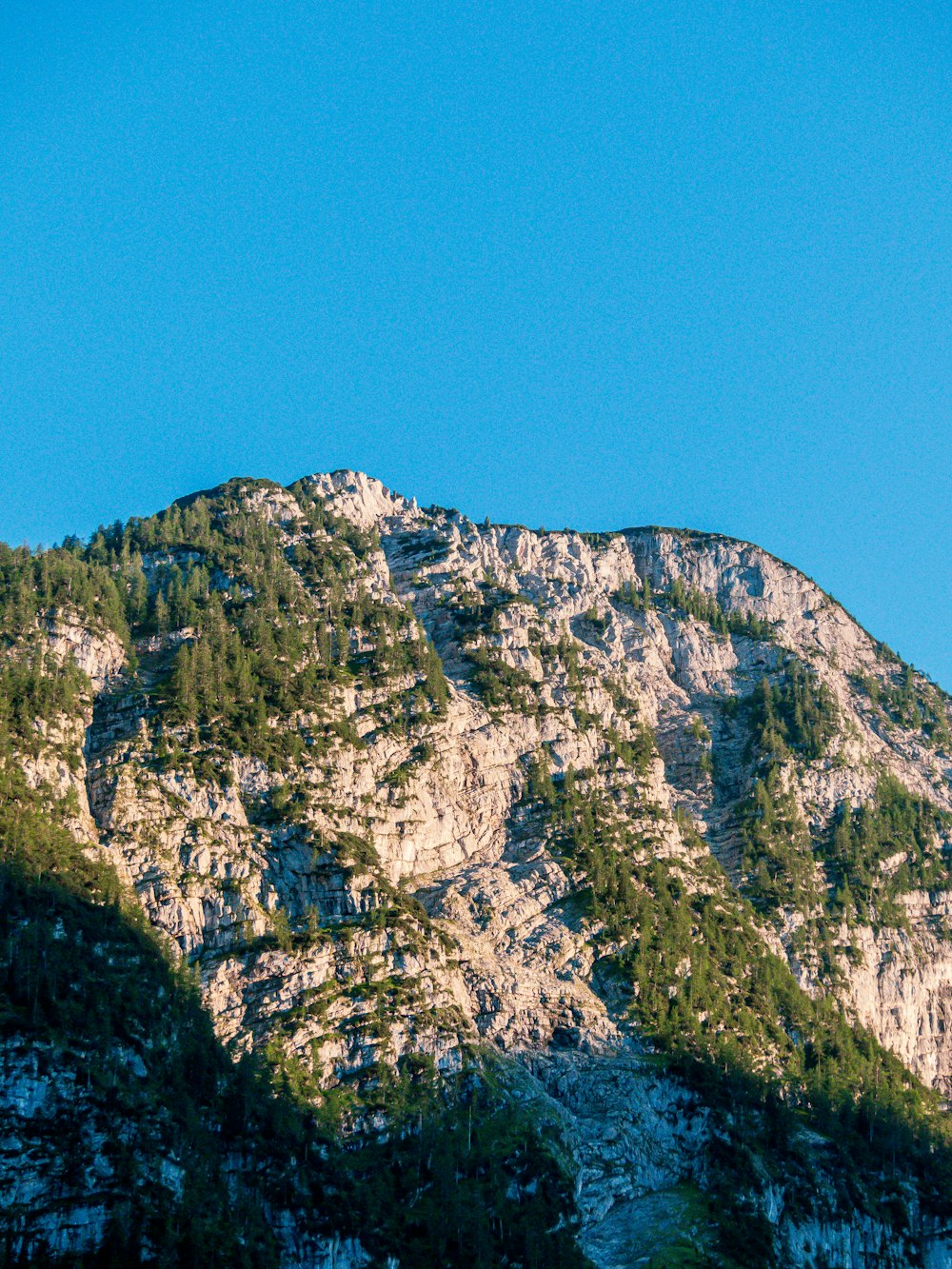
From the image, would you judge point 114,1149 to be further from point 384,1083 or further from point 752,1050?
point 752,1050

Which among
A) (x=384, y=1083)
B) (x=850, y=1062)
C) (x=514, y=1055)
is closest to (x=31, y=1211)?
(x=384, y=1083)

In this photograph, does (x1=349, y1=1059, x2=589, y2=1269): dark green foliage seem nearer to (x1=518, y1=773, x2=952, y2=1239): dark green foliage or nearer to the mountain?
the mountain

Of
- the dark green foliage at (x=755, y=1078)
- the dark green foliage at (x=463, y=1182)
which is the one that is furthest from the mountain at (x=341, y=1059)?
the dark green foliage at (x=755, y=1078)

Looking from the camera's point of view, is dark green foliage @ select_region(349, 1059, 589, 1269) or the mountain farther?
dark green foliage @ select_region(349, 1059, 589, 1269)

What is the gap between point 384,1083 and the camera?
502ft

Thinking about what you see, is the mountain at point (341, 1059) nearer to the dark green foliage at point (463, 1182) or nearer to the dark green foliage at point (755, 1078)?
the dark green foliage at point (463, 1182)

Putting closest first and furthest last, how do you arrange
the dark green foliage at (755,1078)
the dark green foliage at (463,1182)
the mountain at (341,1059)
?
the mountain at (341,1059) < the dark green foliage at (463,1182) < the dark green foliage at (755,1078)

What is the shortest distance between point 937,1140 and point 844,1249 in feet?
124

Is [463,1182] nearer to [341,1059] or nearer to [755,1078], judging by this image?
[341,1059]

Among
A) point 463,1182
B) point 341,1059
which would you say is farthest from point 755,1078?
point 341,1059

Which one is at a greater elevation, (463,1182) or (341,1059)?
(341,1059)

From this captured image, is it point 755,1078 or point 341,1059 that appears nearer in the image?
point 341,1059

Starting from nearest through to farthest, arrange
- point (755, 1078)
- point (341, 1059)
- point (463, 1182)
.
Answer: point (463, 1182) → point (341, 1059) → point (755, 1078)

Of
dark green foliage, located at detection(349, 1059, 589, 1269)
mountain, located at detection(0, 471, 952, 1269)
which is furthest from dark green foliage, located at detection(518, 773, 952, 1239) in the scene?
dark green foliage, located at detection(349, 1059, 589, 1269)
